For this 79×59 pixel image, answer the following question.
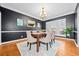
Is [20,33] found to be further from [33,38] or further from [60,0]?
[60,0]

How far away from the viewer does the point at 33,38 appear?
3740mm

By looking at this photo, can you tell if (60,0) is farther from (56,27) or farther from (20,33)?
(20,33)

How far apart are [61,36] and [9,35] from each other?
276 centimetres

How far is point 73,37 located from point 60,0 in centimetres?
377

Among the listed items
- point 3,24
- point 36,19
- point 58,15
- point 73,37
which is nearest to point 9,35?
point 3,24

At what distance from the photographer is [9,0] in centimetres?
201

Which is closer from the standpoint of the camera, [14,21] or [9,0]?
[9,0]

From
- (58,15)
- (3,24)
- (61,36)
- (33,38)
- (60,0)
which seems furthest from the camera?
(58,15)

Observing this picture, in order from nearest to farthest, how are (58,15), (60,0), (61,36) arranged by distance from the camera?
1. (60,0)
2. (61,36)
3. (58,15)

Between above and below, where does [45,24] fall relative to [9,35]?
above

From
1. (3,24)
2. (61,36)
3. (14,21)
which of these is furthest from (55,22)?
(3,24)

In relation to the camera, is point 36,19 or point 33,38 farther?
point 36,19

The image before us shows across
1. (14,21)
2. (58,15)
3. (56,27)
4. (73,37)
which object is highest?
(58,15)

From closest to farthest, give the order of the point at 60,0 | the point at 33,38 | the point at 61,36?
1. the point at 60,0
2. the point at 33,38
3. the point at 61,36
